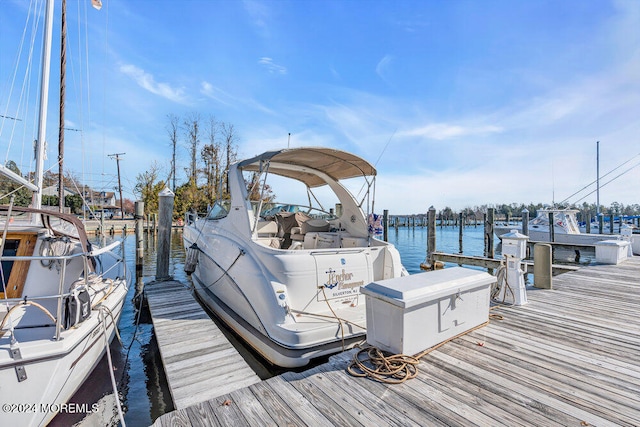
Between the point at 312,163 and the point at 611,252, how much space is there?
885 cm

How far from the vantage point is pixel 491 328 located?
357 cm

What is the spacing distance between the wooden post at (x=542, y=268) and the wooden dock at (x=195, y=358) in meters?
5.35

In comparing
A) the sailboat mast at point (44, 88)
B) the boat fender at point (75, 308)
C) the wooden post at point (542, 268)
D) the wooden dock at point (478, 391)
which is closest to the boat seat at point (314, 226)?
the wooden dock at point (478, 391)

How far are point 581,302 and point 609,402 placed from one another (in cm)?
330

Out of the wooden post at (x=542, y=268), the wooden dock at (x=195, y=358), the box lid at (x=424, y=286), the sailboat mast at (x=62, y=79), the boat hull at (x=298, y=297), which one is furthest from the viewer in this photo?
the sailboat mast at (x=62, y=79)

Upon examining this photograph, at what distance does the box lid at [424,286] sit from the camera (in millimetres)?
2607

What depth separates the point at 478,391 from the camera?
7.55 ft

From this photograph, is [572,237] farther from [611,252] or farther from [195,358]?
[195,358]

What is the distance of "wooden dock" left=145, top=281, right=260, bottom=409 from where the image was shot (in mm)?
3072

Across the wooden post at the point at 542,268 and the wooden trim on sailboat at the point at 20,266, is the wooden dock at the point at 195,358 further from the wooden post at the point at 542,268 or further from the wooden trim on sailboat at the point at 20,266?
the wooden post at the point at 542,268

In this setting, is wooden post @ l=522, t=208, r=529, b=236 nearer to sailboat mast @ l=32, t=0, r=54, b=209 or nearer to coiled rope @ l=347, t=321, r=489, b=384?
coiled rope @ l=347, t=321, r=489, b=384

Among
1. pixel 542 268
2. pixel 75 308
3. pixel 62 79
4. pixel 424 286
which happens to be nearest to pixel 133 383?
pixel 75 308

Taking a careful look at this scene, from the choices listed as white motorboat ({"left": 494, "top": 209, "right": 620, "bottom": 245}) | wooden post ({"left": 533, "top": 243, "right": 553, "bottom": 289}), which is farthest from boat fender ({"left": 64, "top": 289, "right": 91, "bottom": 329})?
white motorboat ({"left": 494, "top": 209, "right": 620, "bottom": 245})

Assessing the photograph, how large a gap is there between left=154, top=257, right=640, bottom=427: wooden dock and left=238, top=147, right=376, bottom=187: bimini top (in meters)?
2.94
